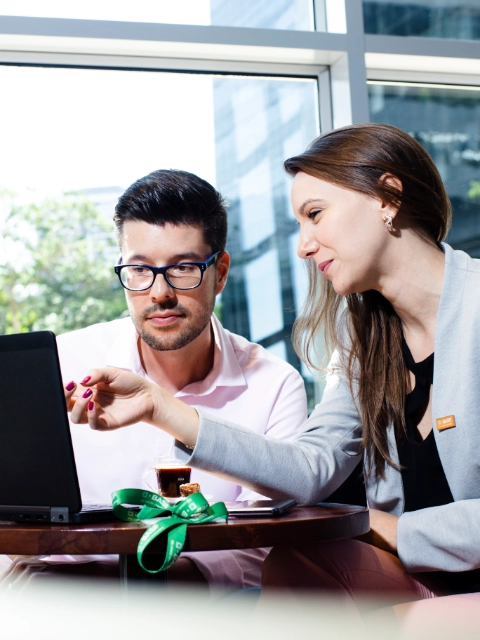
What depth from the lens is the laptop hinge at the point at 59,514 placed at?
1137 mm

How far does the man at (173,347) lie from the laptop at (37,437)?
775 millimetres

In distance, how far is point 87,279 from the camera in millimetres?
2941

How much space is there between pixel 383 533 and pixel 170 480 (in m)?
0.46

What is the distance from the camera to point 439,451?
62.5 inches

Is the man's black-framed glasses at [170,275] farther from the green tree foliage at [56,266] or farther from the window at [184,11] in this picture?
the window at [184,11]

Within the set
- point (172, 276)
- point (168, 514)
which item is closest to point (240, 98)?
point (172, 276)

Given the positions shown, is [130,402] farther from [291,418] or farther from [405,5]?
[405,5]

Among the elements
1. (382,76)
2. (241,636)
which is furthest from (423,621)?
(382,76)

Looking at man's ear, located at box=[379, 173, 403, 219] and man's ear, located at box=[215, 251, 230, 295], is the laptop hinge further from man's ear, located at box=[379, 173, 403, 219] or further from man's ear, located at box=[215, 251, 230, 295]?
man's ear, located at box=[215, 251, 230, 295]

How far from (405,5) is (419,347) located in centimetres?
224

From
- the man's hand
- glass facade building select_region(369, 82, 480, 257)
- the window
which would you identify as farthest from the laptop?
glass facade building select_region(369, 82, 480, 257)

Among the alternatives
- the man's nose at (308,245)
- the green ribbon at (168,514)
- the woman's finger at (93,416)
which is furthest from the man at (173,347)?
the green ribbon at (168,514)

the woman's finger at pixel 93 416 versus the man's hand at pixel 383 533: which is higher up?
the woman's finger at pixel 93 416

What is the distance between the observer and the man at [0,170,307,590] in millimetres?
2002
